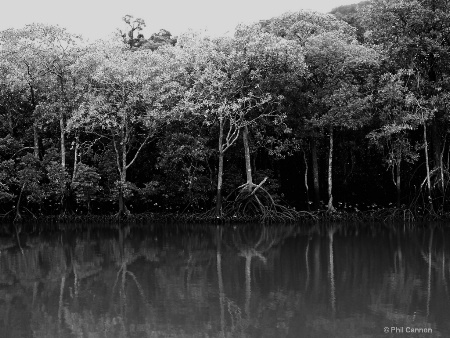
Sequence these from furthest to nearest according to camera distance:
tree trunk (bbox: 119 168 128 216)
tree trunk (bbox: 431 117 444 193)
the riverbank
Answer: tree trunk (bbox: 119 168 128 216) → the riverbank → tree trunk (bbox: 431 117 444 193)

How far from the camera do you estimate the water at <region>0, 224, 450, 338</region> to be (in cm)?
667

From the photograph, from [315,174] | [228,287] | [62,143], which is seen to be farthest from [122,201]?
[228,287]

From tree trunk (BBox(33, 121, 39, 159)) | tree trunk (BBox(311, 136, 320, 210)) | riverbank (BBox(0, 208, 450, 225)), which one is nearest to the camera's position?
riverbank (BBox(0, 208, 450, 225))

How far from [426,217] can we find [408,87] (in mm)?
4916

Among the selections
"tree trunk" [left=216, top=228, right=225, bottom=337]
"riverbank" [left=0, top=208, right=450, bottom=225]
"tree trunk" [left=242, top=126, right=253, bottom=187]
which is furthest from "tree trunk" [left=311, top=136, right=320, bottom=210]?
"tree trunk" [left=216, top=228, right=225, bottom=337]

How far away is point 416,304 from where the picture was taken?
24.6 feet

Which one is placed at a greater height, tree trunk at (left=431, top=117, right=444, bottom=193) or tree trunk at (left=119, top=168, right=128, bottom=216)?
tree trunk at (left=431, top=117, right=444, bottom=193)

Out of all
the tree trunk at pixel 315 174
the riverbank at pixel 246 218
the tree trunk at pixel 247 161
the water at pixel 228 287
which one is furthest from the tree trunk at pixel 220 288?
the tree trunk at pixel 315 174

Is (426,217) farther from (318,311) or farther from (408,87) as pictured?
(318,311)

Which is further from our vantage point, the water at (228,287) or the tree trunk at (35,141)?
the tree trunk at (35,141)

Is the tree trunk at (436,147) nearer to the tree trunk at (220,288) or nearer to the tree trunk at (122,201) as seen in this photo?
the tree trunk at (220,288)

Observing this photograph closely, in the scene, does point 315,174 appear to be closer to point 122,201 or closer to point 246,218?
point 246,218

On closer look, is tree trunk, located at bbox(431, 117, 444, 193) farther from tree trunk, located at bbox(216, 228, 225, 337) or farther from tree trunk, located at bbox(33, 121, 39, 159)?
tree trunk, located at bbox(33, 121, 39, 159)

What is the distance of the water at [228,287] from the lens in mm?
6672
